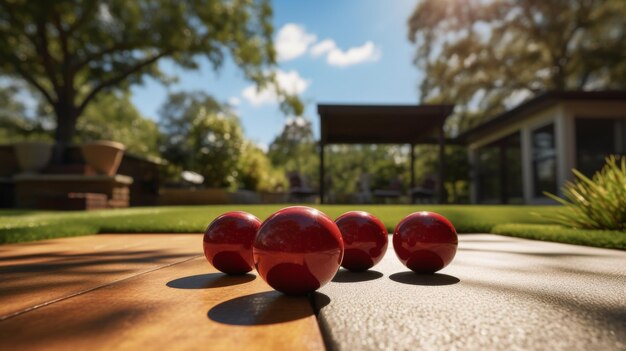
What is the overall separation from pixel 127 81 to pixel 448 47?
19305 mm

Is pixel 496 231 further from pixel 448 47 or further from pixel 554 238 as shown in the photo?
pixel 448 47

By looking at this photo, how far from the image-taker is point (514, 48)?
77.2 feet

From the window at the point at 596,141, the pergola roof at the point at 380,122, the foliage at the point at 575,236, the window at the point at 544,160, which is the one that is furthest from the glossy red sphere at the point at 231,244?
the window at the point at 596,141

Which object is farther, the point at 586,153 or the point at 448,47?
the point at 448,47

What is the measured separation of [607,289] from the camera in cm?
161

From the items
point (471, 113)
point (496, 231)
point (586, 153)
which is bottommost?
point (496, 231)

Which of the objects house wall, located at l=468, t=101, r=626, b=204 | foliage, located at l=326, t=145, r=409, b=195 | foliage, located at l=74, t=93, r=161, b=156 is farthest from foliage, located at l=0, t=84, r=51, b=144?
house wall, located at l=468, t=101, r=626, b=204

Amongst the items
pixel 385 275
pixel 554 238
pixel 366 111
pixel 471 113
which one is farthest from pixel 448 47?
pixel 385 275

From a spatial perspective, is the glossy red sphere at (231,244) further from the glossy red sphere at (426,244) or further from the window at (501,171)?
the window at (501,171)

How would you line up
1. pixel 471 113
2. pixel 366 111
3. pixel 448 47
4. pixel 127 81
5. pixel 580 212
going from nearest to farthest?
1. pixel 580 212
2. pixel 366 111
3. pixel 127 81
4. pixel 448 47
5. pixel 471 113

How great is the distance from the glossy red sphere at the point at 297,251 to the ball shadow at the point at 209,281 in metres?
0.39

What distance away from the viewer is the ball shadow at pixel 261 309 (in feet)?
3.86

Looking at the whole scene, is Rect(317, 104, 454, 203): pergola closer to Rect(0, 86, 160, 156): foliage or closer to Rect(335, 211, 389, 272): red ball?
Rect(335, 211, 389, 272): red ball

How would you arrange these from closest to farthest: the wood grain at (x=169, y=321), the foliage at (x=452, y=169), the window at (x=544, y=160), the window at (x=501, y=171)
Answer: the wood grain at (x=169, y=321) < the window at (x=544, y=160) < the window at (x=501, y=171) < the foliage at (x=452, y=169)
